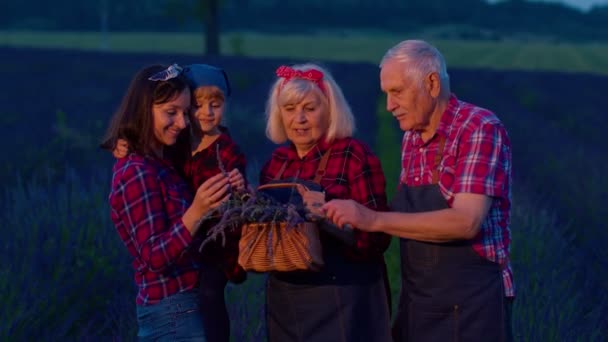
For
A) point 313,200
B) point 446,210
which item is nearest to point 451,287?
point 446,210

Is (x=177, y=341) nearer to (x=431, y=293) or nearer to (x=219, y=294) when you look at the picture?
(x=219, y=294)

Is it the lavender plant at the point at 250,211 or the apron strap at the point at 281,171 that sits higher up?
the apron strap at the point at 281,171

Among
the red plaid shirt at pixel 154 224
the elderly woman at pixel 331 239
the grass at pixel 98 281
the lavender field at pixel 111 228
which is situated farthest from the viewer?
the lavender field at pixel 111 228

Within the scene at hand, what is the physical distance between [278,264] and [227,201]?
0.25m

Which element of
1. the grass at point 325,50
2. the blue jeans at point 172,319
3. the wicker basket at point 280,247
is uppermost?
the wicker basket at point 280,247

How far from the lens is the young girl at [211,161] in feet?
10.8

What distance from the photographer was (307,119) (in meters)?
3.30

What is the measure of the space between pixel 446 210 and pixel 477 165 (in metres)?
0.16

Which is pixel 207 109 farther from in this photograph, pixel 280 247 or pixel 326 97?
pixel 280 247

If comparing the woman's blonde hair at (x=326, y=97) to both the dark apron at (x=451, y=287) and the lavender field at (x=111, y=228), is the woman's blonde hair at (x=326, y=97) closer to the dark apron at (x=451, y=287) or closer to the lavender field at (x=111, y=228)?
the dark apron at (x=451, y=287)

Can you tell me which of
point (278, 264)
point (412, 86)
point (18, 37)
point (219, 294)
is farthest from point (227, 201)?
point (18, 37)

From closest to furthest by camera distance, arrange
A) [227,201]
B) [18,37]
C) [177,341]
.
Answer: [227,201], [177,341], [18,37]

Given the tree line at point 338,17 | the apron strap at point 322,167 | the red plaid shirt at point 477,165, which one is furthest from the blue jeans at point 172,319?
the tree line at point 338,17

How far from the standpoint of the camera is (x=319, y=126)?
331cm
